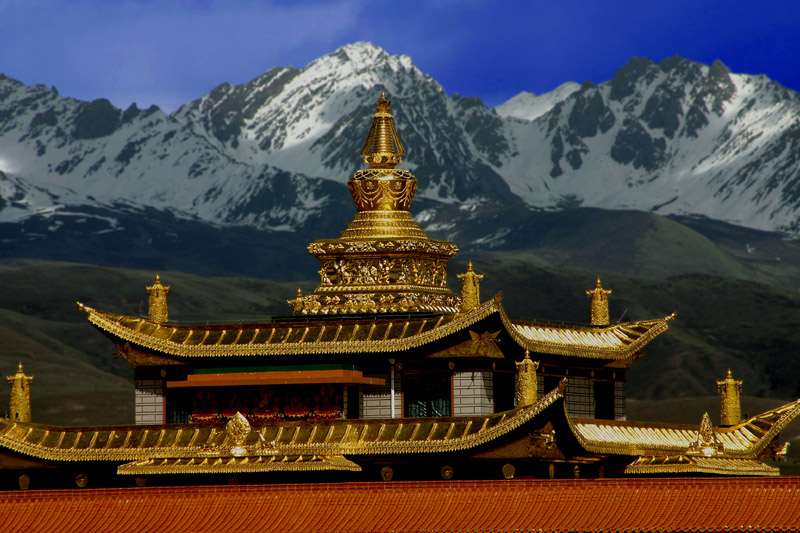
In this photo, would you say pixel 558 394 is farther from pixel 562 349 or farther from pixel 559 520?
pixel 562 349

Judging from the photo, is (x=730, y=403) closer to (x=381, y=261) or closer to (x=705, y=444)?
(x=705, y=444)

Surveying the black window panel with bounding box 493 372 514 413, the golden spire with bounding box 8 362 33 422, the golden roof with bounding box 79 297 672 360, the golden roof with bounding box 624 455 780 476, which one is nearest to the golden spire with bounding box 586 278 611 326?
the golden roof with bounding box 79 297 672 360

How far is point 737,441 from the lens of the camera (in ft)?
136

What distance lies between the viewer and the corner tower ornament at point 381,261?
4012 centimetres

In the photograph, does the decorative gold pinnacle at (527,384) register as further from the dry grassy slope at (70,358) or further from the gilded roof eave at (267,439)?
the dry grassy slope at (70,358)

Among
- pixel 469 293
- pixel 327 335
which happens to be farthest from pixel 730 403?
pixel 327 335

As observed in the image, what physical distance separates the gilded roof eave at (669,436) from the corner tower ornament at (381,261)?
5.12 meters

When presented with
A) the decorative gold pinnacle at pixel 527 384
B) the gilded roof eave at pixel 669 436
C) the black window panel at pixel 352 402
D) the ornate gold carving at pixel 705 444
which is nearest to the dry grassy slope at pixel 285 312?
the gilded roof eave at pixel 669 436

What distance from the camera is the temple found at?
35.6 metres

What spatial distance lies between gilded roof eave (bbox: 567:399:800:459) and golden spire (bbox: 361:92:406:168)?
370 inches

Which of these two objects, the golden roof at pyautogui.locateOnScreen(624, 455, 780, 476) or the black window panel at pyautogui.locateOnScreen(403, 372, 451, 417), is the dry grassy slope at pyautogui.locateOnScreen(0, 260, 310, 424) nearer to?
the black window panel at pyautogui.locateOnScreen(403, 372, 451, 417)

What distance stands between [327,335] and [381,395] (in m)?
1.95

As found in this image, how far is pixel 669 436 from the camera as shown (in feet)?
134

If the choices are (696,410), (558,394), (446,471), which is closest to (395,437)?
(446,471)
